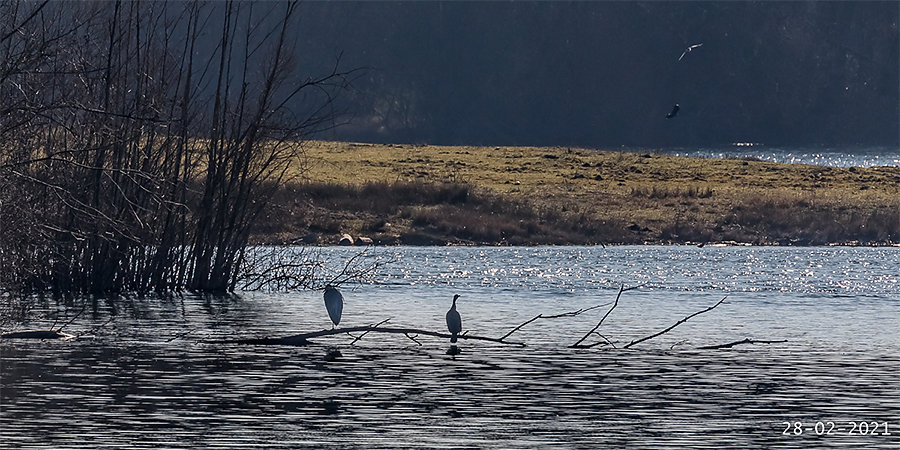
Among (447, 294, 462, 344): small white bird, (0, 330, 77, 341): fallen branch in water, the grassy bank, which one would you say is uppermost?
the grassy bank

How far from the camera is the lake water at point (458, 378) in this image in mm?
16641

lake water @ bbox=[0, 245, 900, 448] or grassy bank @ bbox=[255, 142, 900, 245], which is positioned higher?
grassy bank @ bbox=[255, 142, 900, 245]

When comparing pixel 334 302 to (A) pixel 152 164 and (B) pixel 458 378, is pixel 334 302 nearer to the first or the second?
(B) pixel 458 378

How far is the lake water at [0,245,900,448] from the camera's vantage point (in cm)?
1664

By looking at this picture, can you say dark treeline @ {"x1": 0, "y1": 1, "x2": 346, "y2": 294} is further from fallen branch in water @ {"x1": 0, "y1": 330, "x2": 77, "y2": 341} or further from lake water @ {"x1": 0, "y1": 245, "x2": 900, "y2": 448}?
fallen branch in water @ {"x1": 0, "y1": 330, "x2": 77, "y2": 341}

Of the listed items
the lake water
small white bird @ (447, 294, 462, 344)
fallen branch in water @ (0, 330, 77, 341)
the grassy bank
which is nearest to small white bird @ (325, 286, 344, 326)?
the lake water

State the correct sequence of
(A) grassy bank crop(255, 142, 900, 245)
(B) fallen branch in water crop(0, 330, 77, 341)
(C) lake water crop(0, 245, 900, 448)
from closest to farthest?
(C) lake water crop(0, 245, 900, 448) < (B) fallen branch in water crop(0, 330, 77, 341) < (A) grassy bank crop(255, 142, 900, 245)

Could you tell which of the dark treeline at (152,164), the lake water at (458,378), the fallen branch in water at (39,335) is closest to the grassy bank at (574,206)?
the dark treeline at (152,164)

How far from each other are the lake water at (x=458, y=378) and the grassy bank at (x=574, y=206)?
26422 millimetres

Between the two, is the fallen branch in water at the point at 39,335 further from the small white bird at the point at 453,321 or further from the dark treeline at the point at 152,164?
the small white bird at the point at 453,321

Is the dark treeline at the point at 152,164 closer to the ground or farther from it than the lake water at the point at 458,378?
farther from it

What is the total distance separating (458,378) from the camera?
21141 millimetres

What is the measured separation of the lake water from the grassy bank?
26422 millimetres

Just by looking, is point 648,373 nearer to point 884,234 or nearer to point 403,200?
point 403,200
